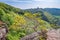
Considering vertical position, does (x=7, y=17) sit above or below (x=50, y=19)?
above

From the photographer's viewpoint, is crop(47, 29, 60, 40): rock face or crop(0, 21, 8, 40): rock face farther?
crop(0, 21, 8, 40): rock face

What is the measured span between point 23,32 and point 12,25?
0.85 meters

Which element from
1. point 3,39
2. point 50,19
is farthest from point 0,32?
point 50,19

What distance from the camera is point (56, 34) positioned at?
18.4 ft

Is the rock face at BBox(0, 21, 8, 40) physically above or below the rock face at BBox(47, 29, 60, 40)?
below

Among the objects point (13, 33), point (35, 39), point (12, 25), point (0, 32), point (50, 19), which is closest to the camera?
point (35, 39)

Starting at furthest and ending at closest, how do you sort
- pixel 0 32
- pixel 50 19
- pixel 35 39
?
pixel 50 19
pixel 0 32
pixel 35 39

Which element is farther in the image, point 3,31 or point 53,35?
point 3,31

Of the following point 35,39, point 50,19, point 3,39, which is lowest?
point 50,19

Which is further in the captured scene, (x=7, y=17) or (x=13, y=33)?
(x=7, y=17)

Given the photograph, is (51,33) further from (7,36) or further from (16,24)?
(16,24)

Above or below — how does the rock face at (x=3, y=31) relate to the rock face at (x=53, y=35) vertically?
below

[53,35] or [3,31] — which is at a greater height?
[53,35]

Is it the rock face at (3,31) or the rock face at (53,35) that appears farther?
the rock face at (3,31)
